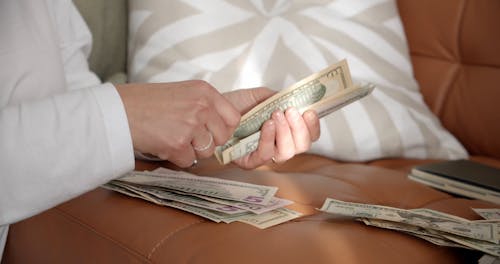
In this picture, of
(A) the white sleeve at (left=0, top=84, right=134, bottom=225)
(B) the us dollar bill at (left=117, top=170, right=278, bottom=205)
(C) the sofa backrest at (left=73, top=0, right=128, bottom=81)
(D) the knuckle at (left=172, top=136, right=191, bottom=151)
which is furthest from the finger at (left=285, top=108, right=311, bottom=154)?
(C) the sofa backrest at (left=73, top=0, right=128, bottom=81)

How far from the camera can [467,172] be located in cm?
129

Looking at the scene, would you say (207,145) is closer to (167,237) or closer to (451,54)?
(167,237)

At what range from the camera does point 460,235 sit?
2.83 feet

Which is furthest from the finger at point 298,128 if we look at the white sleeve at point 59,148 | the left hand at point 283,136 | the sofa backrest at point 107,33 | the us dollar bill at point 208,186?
the sofa backrest at point 107,33

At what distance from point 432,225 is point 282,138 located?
12.6 inches

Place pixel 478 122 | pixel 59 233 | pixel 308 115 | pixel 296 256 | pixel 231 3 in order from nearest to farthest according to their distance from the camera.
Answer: pixel 296 256 < pixel 59 233 < pixel 308 115 < pixel 231 3 < pixel 478 122

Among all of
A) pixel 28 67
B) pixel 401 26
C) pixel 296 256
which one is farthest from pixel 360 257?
pixel 401 26

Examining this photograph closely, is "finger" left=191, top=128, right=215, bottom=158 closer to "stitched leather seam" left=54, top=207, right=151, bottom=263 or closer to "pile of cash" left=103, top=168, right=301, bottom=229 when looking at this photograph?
"pile of cash" left=103, top=168, right=301, bottom=229

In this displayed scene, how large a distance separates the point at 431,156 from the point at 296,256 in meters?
0.75

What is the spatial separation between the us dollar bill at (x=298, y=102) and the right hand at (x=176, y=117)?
105 mm

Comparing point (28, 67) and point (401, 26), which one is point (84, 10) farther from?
point (401, 26)

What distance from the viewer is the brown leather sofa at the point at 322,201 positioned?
2.79 feet

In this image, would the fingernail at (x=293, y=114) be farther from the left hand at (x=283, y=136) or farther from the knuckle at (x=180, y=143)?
the knuckle at (x=180, y=143)

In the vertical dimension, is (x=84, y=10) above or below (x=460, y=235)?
above
